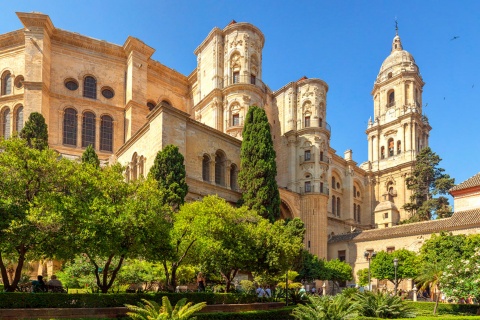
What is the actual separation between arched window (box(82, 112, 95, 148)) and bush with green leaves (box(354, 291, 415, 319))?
2889 cm

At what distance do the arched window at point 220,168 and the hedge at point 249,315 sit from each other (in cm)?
1530

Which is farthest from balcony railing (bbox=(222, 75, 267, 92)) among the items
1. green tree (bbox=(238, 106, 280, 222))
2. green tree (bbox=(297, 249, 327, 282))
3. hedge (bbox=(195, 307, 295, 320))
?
hedge (bbox=(195, 307, 295, 320))

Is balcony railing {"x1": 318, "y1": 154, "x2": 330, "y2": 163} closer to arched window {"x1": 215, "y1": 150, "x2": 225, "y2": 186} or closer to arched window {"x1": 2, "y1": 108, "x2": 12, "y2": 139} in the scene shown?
arched window {"x1": 215, "y1": 150, "x2": 225, "y2": 186}

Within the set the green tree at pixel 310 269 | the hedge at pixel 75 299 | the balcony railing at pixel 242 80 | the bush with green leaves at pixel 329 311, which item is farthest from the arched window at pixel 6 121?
the bush with green leaves at pixel 329 311

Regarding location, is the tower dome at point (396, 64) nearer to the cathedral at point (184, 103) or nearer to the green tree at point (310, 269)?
the cathedral at point (184, 103)

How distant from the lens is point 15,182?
1349 centimetres

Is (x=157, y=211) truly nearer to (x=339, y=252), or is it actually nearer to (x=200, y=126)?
(x=200, y=126)

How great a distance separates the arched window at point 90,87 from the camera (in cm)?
3897

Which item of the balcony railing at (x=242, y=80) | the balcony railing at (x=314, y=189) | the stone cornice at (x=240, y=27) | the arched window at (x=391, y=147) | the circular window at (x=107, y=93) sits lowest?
the balcony railing at (x=314, y=189)

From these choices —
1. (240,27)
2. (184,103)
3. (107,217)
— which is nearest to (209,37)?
(240,27)

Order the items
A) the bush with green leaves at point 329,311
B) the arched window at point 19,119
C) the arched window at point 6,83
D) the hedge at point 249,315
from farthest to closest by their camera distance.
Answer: the arched window at point 6,83 < the arched window at point 19,119 < the hedge at point 249,315 < the bush with green leaves at point 329,311

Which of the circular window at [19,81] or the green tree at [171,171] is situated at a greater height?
the circular window at [19,81]

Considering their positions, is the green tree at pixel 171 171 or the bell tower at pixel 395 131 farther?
the bell tower at pixel 395 131

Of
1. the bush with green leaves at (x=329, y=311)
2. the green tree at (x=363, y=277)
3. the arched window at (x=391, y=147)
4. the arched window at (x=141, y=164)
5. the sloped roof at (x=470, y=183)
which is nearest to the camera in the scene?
the bush with green leaves at (x=329, y=311)
